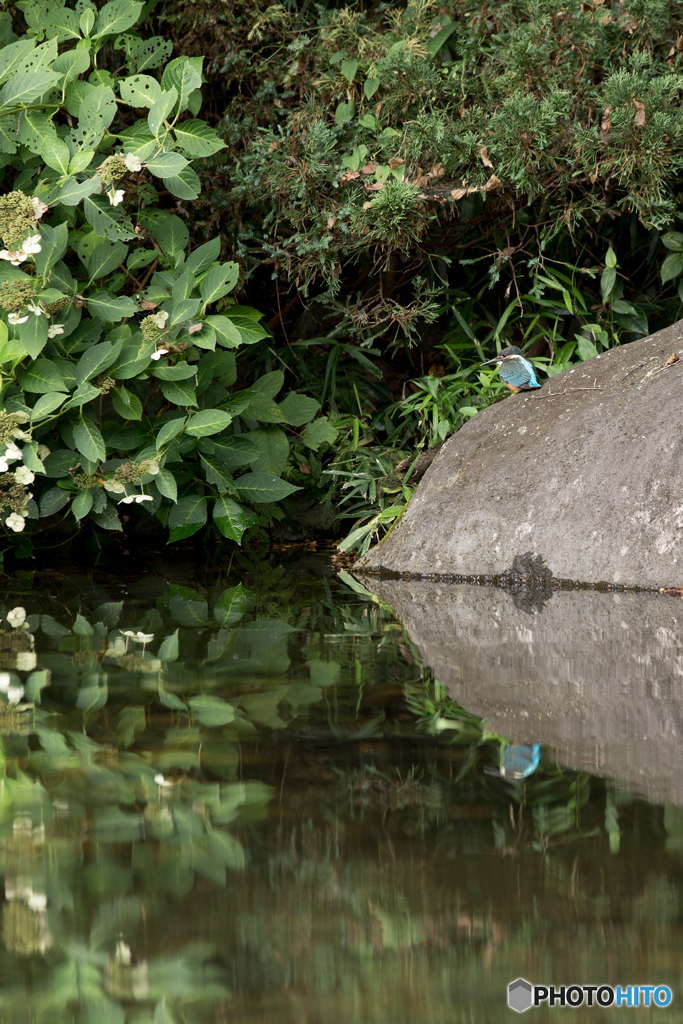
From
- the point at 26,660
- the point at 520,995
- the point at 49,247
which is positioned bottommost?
the point at 26,660

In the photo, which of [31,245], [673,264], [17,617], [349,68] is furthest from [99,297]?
[673,264]

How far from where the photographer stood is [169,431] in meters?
3.10

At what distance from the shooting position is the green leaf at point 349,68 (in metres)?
3.75

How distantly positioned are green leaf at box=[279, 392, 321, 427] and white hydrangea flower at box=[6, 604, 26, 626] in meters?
1.73

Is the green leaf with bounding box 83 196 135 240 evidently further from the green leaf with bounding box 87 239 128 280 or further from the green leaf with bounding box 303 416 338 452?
the green leaf with bounding box 303 416 338 452

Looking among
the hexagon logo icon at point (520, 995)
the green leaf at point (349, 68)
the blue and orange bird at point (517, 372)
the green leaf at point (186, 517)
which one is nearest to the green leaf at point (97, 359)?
the green leaf at point (186, 517)

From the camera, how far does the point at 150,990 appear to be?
870mm

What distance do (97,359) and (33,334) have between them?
0.23 m

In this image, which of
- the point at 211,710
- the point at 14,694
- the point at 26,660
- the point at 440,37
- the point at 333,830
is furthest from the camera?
the point at 440,37

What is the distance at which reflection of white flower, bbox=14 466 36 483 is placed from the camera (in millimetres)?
2934

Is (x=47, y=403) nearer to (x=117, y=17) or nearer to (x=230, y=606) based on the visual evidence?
(x=230, y=606)

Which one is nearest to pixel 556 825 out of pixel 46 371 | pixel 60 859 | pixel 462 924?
pixel 462 924

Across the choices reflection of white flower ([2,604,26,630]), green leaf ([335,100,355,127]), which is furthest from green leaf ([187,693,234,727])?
green leaf ([335,100,355,127])

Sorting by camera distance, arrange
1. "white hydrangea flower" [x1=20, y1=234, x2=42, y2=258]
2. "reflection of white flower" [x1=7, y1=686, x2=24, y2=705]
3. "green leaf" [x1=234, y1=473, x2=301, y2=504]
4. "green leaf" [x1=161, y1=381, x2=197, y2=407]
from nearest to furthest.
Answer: "reflection of white flower" [x1=7, y1=686, x2=24, y2=705] → "white hydrangea flower" [x1=20, y1=234, x2=42, y2=258] → "green leaf" [x1=161, y1=381, x2=197, y2=407] → "green leaf" [x1=234, y1=473, x2=301, y2=504]
